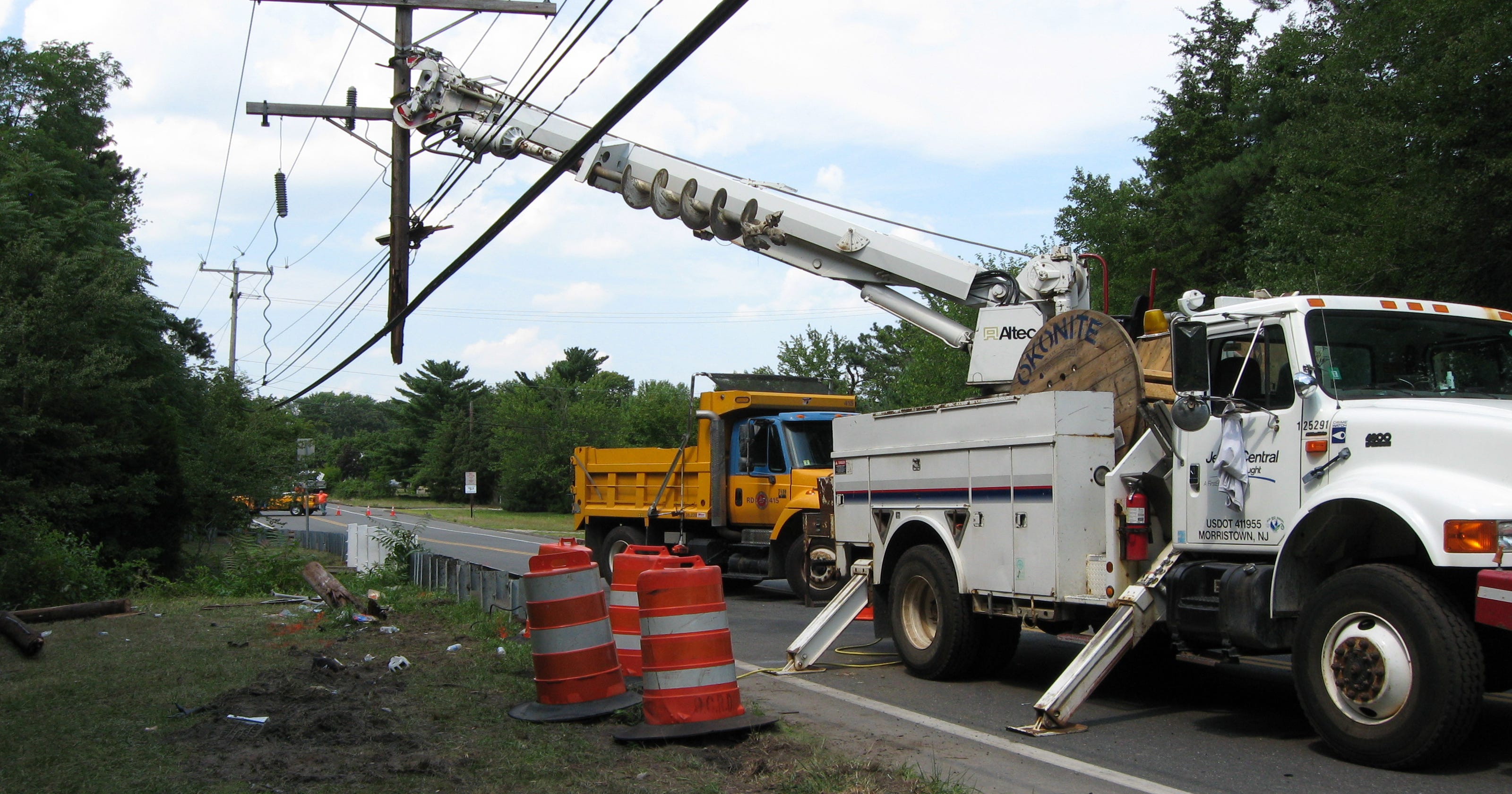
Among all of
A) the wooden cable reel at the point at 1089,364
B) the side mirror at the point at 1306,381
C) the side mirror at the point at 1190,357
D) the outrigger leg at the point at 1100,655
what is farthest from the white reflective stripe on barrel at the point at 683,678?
the side mirror at the point at 1306,381

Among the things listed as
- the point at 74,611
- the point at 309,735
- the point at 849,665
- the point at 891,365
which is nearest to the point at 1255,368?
the point at 849,665

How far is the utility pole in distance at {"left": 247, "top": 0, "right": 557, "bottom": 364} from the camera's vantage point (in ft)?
49.5

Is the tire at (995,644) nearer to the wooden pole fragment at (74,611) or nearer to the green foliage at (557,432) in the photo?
the wooden pole fragment at (74,611)

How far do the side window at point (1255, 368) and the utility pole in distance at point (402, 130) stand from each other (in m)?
10.8

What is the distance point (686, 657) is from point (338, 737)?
2.10 m

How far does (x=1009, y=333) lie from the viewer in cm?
1040

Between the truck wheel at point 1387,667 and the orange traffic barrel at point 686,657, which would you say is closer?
the truck wheel at point 1387,667

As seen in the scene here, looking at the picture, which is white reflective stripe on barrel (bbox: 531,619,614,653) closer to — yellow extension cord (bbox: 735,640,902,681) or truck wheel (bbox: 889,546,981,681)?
yellow extension cord (bbox: 735,640,902,681)

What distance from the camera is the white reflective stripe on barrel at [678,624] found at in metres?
6.84

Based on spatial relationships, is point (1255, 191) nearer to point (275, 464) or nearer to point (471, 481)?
point (275, 464)

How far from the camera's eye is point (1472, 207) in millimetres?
13266

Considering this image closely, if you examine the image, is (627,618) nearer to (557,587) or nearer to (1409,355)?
(557,587)

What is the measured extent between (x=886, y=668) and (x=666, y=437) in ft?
170

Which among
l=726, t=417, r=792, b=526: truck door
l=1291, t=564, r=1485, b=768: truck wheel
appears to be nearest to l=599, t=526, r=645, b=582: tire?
l=726, t=417, r=792, b=526: truck door
